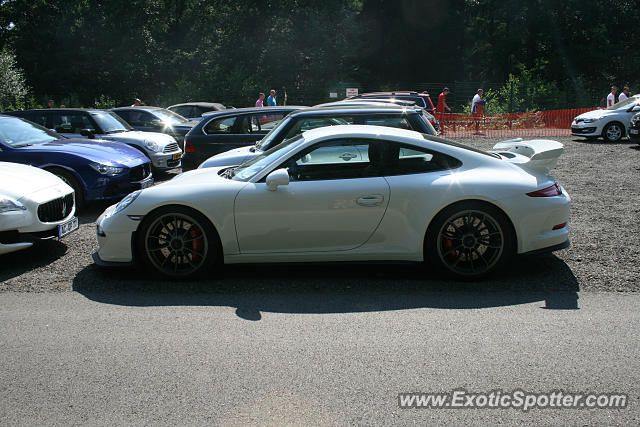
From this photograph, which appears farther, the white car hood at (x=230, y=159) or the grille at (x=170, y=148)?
the grille at (x=170, y=148)

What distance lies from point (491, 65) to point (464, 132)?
1085 inches

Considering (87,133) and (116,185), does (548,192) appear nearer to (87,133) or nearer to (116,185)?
(116,185)

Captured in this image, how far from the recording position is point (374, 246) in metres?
5.39

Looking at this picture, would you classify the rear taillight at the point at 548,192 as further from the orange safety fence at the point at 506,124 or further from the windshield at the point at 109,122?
the orange safety fence at the point at 506,124

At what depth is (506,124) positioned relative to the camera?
84.1 ft

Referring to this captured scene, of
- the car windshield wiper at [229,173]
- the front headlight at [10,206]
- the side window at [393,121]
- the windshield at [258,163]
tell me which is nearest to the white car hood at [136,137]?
the side window at [393,121]

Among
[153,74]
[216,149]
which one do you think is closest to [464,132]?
[216,149]

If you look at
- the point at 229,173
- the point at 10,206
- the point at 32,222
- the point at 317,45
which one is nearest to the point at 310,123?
the point at 229,173

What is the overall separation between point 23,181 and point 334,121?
14.0 feet

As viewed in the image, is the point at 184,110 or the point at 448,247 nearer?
the point at 448,247

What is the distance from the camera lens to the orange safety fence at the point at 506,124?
24172 mm

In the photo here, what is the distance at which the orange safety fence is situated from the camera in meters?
24.2

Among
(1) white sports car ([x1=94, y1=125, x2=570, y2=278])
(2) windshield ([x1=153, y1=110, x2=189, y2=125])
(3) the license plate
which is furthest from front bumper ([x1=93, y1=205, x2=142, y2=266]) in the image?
(2) windshield ([x1=153, y1=110, x2=189, y2=125])

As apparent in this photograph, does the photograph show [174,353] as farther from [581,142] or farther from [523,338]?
[581,142]
